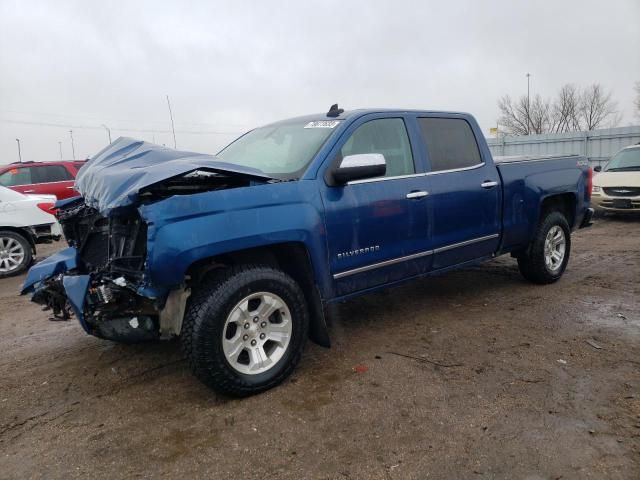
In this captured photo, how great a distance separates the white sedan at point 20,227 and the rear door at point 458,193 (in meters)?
5.67

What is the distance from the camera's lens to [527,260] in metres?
5.35

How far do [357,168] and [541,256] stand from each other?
9.68 ft

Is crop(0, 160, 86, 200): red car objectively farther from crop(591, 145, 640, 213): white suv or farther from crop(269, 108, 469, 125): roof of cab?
crop(591, 145, 640, 213): white suv

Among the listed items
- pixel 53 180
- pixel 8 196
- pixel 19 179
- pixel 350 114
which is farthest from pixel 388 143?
pixel 19 179

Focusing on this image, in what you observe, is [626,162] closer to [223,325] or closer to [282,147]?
[282,147]

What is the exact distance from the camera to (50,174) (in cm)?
1098

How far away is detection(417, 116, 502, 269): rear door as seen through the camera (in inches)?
164

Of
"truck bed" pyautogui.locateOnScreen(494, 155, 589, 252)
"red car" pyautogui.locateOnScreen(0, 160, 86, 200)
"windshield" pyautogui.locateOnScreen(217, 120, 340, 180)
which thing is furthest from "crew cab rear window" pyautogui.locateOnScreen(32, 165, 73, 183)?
"truck bed" pyautogui.locateOnScreen(494, 155, 589, 252)

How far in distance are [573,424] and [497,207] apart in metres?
2.43

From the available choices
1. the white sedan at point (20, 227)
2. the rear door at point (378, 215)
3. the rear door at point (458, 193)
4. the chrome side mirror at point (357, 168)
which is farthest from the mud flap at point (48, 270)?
the white sedan at point (20, 227)

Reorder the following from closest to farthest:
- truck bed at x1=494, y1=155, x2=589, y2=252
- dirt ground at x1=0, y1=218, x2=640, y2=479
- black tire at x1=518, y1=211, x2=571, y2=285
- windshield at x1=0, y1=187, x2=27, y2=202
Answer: dirt ground at x1=0, y1=218, x2=640, y2=479 < truck bed at x1=494, y1=155, x2=589, y2=252 < black tire at x1=518, y1=211, x2=571, y2=285 < windshield at x1=0, y1=187, x2=27, y2=202

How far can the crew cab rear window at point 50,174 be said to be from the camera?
35.6ft

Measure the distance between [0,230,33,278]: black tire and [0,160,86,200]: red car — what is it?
3.40 meters

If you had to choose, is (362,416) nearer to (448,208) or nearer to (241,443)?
(241,443)
